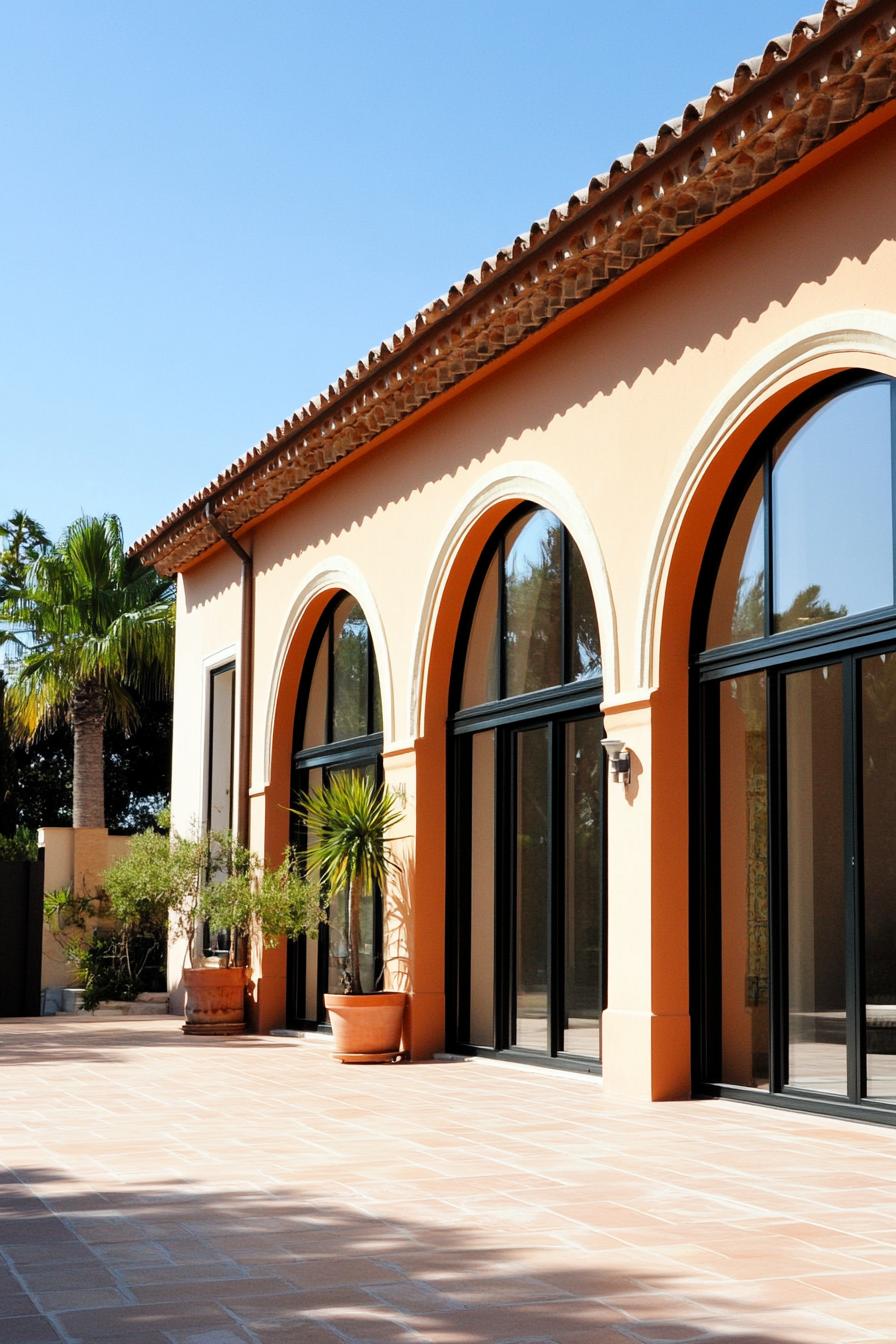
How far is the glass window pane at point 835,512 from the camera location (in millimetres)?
8219

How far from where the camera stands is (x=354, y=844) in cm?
1240

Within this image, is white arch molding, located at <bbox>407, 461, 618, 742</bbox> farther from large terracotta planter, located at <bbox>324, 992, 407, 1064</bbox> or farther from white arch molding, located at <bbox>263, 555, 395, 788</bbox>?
large terracotta planter, located at <bbox>324, 992, 407, 1064</bbox>

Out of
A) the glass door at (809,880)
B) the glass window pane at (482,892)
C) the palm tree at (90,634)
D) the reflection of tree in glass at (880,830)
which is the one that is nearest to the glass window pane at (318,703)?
the glass window pane at (482,892)

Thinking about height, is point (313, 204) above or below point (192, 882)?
above

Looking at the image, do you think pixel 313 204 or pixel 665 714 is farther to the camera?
pixel 313 204

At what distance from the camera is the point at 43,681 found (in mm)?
24656

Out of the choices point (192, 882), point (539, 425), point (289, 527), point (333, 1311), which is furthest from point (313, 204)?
point (333, 1311)

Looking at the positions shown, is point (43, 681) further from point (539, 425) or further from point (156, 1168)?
point (156, 1168)

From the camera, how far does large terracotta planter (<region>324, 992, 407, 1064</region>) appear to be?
39.9 feet

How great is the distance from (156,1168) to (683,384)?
531 cm

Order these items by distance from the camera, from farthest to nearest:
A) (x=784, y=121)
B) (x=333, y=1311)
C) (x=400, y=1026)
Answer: (x=400, y=1026)
(x=784, y=121)
(x=333, y=1311)

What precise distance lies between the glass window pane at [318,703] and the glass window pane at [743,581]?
6336 millimetres

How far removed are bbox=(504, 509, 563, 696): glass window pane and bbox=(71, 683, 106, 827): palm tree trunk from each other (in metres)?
14.8

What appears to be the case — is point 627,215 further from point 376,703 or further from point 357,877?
point 376,703
